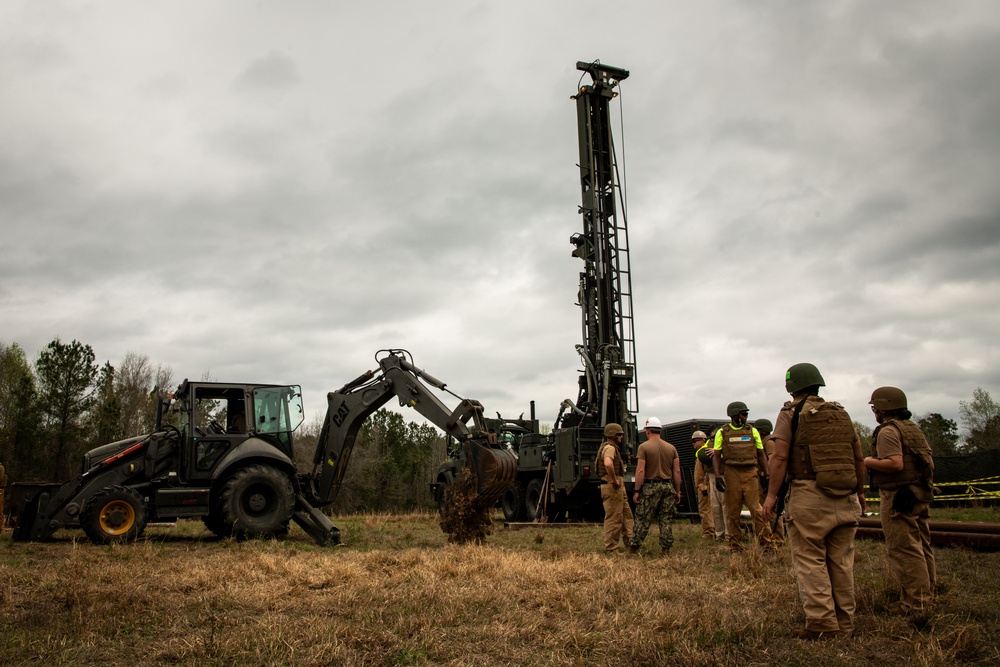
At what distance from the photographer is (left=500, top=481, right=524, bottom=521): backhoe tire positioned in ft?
63.9

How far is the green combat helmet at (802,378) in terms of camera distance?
17.6 ft

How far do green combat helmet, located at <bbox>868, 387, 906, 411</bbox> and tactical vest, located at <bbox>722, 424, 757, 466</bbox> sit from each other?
155 inches

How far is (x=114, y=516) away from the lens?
36.5 feet

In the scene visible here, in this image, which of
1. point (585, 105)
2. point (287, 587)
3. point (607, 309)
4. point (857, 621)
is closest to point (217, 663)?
point (287, 587)

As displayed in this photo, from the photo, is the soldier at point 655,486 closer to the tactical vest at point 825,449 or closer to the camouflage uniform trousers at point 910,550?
the camouflage uniform trousers at point 910,550

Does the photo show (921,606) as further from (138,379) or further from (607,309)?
(138,379)

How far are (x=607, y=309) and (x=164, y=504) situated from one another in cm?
1128

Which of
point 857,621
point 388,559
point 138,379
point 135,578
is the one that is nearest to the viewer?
point 857,621

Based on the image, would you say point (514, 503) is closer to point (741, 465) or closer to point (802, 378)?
point (741, 465)

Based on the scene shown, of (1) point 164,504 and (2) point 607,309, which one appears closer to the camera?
(1) point 164,504

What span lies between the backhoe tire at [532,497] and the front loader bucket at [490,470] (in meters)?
8.16

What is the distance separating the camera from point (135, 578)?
695 cm

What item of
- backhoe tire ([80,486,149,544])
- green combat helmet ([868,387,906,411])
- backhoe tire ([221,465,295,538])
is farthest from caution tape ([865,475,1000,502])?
backhoe tire ([80,486,149,544])

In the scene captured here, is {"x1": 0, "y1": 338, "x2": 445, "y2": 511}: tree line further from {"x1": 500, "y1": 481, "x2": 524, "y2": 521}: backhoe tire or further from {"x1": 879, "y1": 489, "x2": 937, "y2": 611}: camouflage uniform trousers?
{"x1": 879, "y1": 489, "x2": 937, "y2": 611}: camouflage uniform trousers
